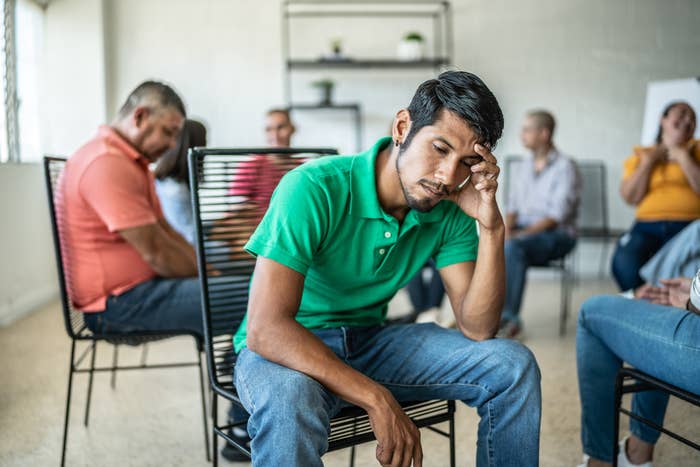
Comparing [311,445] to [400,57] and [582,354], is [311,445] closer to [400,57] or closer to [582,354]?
[582,354]

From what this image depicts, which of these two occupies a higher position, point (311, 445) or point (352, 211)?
point (352, 211)

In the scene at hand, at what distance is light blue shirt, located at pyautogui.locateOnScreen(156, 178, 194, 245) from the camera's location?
2523 mm

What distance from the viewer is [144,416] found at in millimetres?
2352

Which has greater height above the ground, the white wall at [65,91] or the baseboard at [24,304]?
the white wall at [65,91]

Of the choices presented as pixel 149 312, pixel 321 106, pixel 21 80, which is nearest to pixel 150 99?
pixel 149 312

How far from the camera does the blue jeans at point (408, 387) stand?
1.10 metres

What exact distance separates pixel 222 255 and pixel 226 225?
72 mm

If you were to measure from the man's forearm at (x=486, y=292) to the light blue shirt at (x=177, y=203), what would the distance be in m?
1.37

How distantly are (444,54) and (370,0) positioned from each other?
0.67 meters

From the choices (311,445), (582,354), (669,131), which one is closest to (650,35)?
(669,131)

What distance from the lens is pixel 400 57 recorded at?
496cm

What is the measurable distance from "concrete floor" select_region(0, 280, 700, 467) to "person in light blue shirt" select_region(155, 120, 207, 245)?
0.63 m

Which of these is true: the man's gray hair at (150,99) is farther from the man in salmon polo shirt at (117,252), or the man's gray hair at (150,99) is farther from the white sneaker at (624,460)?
the white sneaker at (624,460)

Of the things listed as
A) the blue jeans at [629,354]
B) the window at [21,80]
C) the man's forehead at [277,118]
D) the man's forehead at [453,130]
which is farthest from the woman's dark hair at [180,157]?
the window at [21,80]
